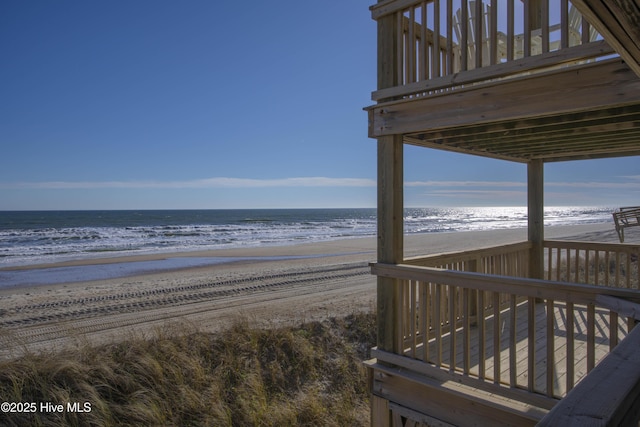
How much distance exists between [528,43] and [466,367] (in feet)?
8.88

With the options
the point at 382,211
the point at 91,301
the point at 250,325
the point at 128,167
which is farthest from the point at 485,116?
the point at 128,167

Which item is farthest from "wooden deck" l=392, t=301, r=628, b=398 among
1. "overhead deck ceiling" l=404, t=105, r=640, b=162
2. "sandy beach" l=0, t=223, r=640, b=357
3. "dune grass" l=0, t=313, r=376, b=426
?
"sandy beach" l=0, t=223, r=640, b=357

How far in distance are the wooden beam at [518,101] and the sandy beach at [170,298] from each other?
557 centimetres

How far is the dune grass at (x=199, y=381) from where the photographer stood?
5285mm

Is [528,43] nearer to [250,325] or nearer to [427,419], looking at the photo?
[427,419]

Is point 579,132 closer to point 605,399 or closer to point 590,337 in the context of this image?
point 590,337

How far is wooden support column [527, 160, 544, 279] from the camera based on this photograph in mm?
5910

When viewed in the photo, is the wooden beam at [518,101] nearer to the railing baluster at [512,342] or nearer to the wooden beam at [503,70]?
the wooden beam at [503,70]

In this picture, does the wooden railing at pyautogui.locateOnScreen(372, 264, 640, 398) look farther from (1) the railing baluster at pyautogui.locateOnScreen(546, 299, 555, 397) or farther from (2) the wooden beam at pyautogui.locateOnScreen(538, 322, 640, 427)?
(2) the wooden beam at pyautogui.locateOnScreen(538, 322, 640, 427)

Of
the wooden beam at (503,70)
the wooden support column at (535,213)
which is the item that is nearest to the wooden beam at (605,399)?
the wooden beam at (503,70)

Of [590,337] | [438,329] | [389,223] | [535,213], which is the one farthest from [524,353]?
[535,213]

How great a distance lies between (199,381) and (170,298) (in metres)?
4.79

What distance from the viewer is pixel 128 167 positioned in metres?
62.1

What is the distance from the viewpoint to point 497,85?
3.26 metres
